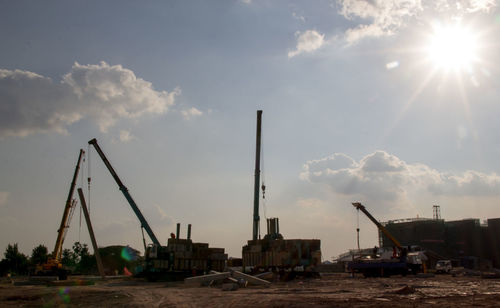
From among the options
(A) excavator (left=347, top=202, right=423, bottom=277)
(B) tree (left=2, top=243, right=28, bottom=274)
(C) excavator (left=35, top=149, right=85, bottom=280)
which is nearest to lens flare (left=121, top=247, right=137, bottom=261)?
(B) tree (left=2, top=243, right=28, bottom=274)

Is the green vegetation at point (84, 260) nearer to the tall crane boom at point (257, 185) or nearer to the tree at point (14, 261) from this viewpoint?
the tree at point (14, 261)

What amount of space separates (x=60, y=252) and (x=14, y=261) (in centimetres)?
3927

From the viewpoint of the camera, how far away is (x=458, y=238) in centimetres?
6788

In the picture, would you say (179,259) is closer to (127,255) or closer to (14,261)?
(127,255)

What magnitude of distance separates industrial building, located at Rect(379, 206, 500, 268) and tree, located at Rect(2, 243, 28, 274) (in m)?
59.5

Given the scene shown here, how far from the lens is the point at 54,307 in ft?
48.3

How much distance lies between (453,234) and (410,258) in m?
38.9

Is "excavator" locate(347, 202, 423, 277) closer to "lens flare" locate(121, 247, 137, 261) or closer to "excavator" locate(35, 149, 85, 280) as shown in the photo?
"excavator" locate(35, 149, 85, 280)

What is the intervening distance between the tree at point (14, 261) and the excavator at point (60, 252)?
3688cm

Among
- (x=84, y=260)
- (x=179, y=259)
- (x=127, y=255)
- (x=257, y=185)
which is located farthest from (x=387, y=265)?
(x=84, y=260)

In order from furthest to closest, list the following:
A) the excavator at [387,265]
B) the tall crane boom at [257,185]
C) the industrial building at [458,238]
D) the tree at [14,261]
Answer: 1. the tree at [14,261]
2. the industrial building at [458,238]
3. the tall crane boom at [257,185]
4. the excavator at [387,265]

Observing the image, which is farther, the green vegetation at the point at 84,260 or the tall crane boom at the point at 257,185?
the green vegetation at the point at 84,260

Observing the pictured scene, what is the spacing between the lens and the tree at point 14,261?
71.8 m

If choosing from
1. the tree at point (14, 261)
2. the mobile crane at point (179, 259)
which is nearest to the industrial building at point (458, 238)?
the mobile crane at point (179, 259)
